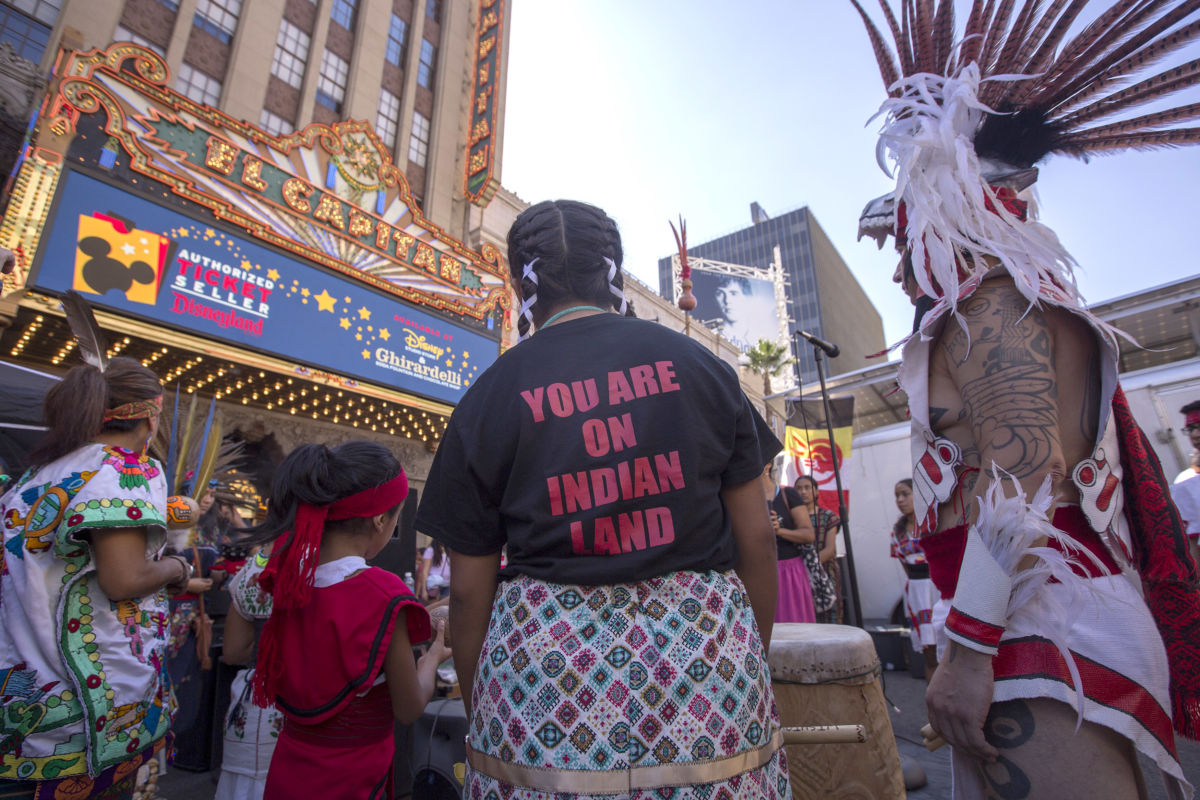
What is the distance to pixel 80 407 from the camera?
6.89 feet

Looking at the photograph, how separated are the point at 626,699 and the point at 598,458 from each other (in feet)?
1.59

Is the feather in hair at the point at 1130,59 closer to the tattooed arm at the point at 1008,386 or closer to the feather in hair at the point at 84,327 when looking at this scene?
the tattooed arm at the point at 1008,386

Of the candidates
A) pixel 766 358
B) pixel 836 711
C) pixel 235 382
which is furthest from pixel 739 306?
pixel 836 711

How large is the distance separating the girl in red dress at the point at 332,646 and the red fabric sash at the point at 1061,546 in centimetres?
179

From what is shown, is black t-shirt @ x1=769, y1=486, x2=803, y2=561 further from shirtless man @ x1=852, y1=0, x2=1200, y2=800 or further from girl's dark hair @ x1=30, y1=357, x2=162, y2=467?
girl's dark hair @ x1=30, y1=357, x2=162, y2=467

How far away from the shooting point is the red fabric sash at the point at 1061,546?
127cm

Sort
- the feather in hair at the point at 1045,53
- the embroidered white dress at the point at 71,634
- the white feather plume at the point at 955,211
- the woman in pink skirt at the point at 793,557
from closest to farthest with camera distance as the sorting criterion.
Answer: the white feather plume at the point at 955,211, the feather in hair at the point at 1045,53, the embroidered white dress at the point at 71,634, the woman in pink skirt at the point at 793,557

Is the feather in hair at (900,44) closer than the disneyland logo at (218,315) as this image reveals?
Yes

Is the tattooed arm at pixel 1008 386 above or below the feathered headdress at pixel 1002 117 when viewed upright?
below

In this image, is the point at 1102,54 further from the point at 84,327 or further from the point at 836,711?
the point at 84,327

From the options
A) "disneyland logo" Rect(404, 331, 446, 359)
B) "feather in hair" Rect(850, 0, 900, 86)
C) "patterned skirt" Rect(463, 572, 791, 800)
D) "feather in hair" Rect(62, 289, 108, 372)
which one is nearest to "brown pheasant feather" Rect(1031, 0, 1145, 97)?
"feather in hair" Rect(850, 0, 900, 86)

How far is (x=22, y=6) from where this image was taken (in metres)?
9.98

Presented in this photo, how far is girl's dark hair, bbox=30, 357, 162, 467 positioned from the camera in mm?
2080

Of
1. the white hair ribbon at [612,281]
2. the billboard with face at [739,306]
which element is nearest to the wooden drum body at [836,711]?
the white hair ribbon at [612,281]
